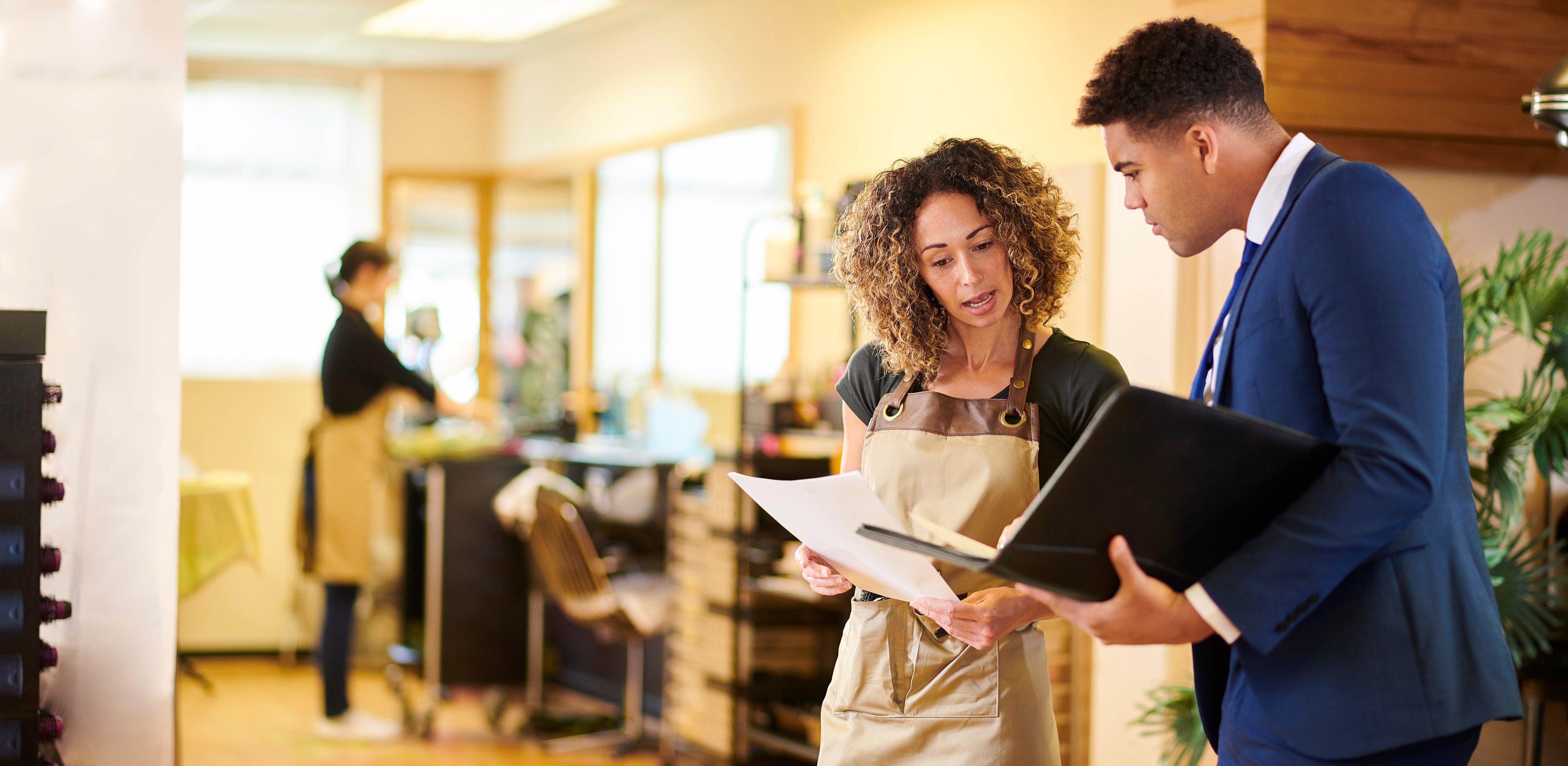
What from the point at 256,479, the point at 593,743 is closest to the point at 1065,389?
the point at 593,743

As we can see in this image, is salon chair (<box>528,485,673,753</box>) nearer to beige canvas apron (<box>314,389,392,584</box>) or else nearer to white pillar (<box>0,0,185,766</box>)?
beige canvas apron (<box>314,389,392,584</box>)

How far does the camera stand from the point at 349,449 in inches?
190

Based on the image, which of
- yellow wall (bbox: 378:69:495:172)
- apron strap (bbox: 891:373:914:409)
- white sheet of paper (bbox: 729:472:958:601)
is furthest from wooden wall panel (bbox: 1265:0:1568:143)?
yellow wall (bbox: 378:69:495:172)

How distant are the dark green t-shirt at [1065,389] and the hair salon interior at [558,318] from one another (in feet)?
A: 1.03

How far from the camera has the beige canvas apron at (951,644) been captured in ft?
5.38

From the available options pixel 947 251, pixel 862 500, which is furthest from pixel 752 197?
pixel 862 500

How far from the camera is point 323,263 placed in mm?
6910

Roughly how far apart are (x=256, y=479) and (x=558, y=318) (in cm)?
170

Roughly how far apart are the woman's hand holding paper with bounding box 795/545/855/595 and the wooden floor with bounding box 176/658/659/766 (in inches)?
120

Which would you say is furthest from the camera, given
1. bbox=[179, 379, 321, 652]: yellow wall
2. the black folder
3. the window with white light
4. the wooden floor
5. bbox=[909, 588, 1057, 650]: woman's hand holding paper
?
the window with white light

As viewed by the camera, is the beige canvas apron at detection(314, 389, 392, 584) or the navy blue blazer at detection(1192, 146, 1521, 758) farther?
the beige canvas apron at detection(314, 389, 392, 584)

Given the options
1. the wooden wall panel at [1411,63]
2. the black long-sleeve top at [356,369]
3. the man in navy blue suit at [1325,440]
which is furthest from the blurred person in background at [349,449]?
the man in navy blue suit at [1325,440]

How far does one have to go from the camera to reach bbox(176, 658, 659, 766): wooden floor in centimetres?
467

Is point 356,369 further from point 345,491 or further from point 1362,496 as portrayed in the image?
point 1362,496
